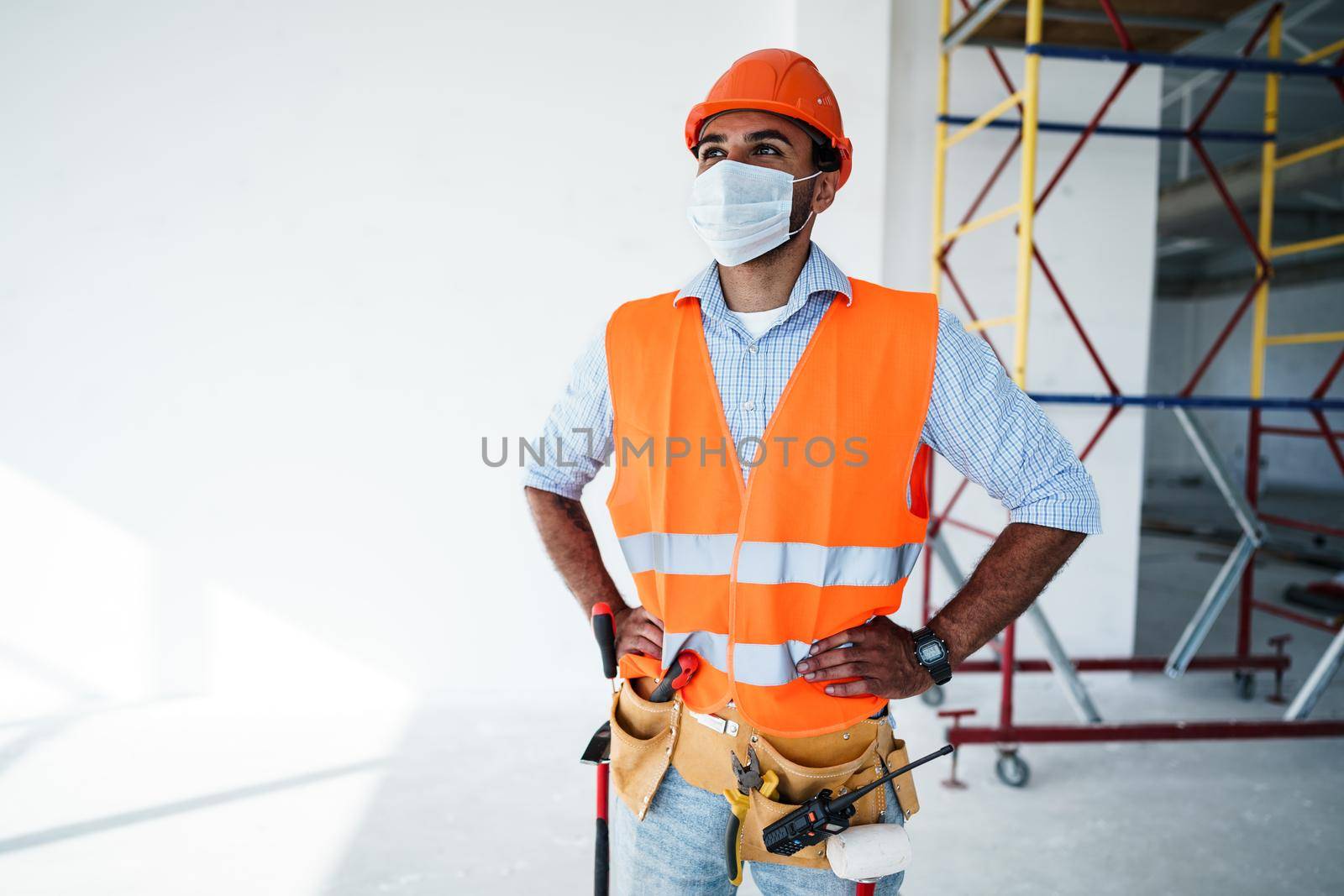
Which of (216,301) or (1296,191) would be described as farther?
(1296,191)

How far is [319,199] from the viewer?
427cm

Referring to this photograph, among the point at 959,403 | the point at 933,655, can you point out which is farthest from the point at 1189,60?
the point at 933,655

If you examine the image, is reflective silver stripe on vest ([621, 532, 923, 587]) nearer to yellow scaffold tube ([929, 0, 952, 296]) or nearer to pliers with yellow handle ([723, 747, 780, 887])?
pliers with yellow handle ([723, 747, 780, 887])

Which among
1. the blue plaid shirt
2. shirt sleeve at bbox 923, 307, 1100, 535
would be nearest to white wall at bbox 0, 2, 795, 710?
the blue plaid shirt

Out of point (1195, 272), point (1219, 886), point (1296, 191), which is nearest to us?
point (1219, 886)

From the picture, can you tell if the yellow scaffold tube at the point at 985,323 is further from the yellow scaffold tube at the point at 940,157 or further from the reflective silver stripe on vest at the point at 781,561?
the reflective silver stripe on vest at the point at 781,561

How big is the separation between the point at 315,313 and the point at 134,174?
1.12 m

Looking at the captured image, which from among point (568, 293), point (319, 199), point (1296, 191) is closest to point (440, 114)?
point (319, 199)

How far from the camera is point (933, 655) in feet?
5.10

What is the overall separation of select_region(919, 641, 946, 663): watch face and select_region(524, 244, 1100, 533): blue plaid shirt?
29 cm

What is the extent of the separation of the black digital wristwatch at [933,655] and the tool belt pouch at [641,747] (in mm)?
471

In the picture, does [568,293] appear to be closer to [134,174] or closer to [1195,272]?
[134,174]

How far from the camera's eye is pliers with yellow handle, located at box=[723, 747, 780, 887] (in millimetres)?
1442

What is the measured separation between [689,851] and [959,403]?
968 millimetres
